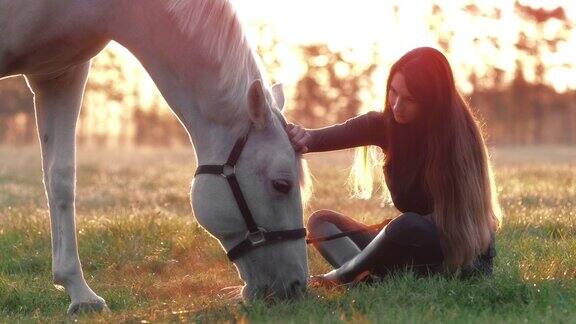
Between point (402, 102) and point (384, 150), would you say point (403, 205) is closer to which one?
point (384, 150)

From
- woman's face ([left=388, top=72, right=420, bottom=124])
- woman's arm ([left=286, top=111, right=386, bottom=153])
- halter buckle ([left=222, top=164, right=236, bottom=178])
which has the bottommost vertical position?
halter buckle ([left=222, top=164, right=236, bottom=178])

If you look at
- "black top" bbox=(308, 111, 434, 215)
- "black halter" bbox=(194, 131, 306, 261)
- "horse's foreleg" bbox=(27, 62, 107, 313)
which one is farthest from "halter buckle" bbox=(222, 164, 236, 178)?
"horse's foreleg" bbox=(27, 62, 107, 313)

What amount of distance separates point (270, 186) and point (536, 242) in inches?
93.6

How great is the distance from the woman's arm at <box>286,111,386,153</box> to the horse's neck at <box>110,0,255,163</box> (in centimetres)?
60

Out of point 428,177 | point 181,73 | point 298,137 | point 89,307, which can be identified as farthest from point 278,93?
point 89,307

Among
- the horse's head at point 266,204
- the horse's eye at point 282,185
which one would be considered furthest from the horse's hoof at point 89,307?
the horse's eye at point 282,185

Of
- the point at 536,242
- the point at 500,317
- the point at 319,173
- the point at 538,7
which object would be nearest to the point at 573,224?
the point at 536,242

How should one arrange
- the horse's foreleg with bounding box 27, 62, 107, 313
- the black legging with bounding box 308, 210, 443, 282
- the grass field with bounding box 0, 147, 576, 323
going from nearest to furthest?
the grass field with bounding box 0, 147, 576, 323 → the black legging with bounding box 308, 210, 443, 282 → the horse's foreleg with bounding box 27, 62, 107, 313

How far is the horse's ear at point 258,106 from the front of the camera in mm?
4047

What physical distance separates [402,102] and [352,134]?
0.40 meters

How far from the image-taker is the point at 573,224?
21.0ft

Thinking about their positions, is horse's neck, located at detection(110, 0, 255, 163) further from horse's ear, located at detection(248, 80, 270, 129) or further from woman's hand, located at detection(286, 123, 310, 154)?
woman's hand, located at detection(286, 123, 310, 154)

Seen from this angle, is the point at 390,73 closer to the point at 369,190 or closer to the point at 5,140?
the point at 369,190

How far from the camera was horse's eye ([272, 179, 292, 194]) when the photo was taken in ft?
13.5
